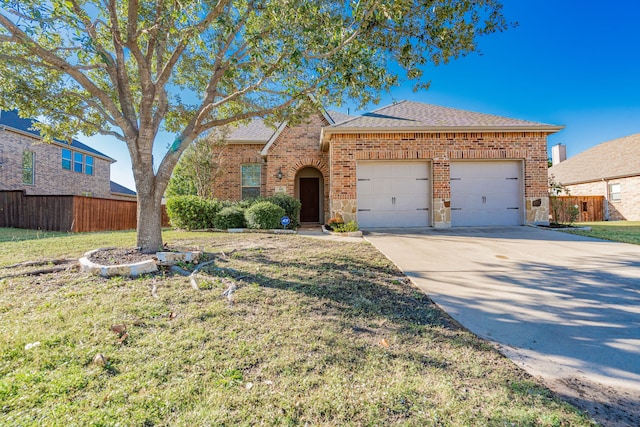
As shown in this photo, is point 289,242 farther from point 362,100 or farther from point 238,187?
point 238,187

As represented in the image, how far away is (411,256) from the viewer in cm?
564

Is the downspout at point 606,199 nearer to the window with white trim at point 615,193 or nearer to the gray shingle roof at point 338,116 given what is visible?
the window with white trim at point 615,193

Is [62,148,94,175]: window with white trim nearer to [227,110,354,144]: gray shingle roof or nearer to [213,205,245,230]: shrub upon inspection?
[227,110,354,144]: gray shingle roof

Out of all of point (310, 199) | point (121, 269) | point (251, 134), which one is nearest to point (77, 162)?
point (251, 134)

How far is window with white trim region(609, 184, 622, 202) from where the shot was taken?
1820 centimetres

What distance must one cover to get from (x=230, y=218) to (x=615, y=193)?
23704 millimetres

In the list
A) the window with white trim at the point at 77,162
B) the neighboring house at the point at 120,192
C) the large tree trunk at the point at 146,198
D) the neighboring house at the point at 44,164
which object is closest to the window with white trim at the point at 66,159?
the neighboring house at the point at 44,164

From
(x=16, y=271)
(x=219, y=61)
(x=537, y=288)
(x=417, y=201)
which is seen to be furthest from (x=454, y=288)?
(x=417, y=201)

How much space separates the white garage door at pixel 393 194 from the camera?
10133 millimetres

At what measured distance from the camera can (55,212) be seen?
11.4m

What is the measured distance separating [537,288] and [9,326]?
5.72 metres

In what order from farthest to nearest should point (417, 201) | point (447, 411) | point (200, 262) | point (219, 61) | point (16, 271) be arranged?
point (417, 201) < point (219, 61) < point (200, 262) < point (16, 271) < point (447, 411)

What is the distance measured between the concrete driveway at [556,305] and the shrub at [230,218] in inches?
209

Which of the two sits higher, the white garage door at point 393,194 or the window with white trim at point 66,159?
the window with white trim at point 66,159
